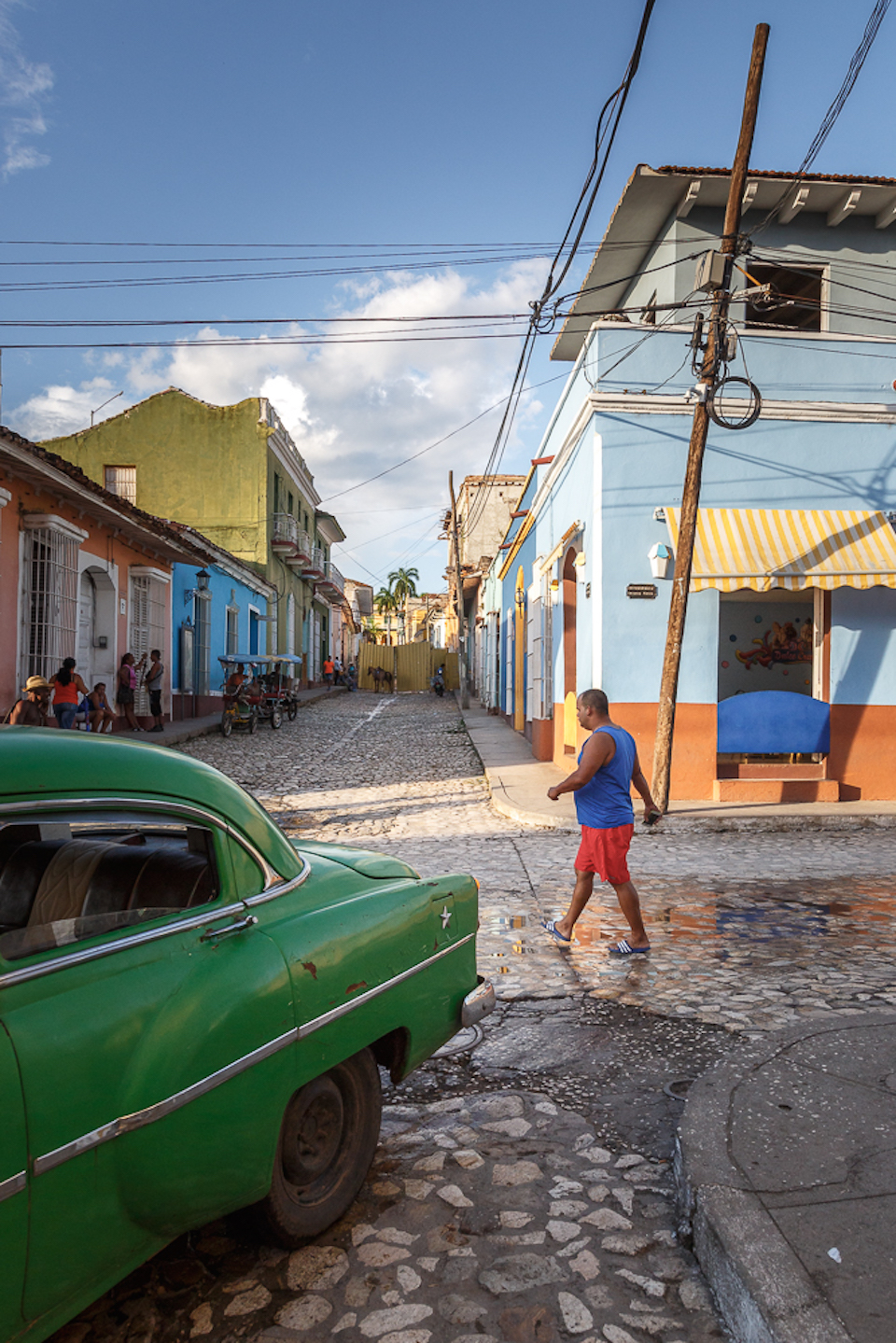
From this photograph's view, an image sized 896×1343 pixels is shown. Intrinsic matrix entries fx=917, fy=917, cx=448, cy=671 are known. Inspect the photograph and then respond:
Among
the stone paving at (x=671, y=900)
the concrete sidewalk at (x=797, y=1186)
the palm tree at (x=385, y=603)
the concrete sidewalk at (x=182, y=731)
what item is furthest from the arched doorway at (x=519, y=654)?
the palm tree at (x=385, y=603)

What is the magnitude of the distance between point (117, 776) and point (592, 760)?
137 inches

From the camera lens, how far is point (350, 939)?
2.63 m

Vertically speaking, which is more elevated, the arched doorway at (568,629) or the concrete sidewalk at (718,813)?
the arched doorway at (568,629)

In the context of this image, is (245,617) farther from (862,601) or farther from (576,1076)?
(576,1076)

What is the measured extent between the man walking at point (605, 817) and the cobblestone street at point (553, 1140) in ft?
0.61

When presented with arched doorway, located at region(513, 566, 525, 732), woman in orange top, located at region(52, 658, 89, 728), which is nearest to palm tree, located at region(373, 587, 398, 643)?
arched doorway, located at region(513, 566, 525, 732)

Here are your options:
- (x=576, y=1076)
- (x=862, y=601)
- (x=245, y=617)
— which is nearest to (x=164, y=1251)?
(x=576, y=1076)

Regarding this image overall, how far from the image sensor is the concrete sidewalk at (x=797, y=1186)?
2.06 m

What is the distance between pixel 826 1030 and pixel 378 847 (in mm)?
5210

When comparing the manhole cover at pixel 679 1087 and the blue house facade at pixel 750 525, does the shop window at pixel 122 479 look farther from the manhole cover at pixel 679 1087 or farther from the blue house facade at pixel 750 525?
the manhole cover at pixel 679 1087

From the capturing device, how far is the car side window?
210cm

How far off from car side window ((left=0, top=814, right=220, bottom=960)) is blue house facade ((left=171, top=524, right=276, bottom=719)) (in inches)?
689

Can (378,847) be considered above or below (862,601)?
below

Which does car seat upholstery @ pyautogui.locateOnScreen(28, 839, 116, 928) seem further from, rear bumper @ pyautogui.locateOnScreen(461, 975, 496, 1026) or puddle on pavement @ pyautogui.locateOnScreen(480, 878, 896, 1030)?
puddle on pavement @ pyautogui.locateOnScreen(480, 878, 896, 1030)
